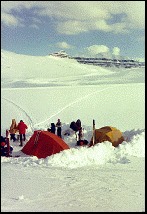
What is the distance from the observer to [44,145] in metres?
7.71

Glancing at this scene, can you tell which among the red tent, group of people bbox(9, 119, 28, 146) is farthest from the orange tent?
group of people bbox(9, 119, 28, 146)

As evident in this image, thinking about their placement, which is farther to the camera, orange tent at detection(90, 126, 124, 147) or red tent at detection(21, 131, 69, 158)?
orange tent at detection(90, 126, 124, 147)

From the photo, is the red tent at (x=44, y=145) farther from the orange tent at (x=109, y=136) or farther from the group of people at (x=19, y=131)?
the orange tent at (x=109, y=136)

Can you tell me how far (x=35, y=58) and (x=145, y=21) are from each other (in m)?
39.6

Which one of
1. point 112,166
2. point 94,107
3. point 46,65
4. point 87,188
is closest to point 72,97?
point 94,107

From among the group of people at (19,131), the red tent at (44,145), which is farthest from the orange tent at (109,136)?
the group of people at (19,131)

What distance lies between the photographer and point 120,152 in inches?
307

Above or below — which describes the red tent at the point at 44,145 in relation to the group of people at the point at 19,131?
below

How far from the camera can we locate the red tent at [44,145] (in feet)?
25.0

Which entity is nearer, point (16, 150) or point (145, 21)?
point (145, 21)

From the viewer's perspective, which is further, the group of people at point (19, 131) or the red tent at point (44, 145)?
the group of people at point (19, 131)

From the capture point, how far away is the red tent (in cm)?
761

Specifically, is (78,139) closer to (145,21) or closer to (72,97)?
(145,21)

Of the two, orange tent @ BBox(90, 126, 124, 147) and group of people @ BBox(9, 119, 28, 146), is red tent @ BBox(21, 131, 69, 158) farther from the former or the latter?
orange tent @ BBox(90, 126, 124, 147)
